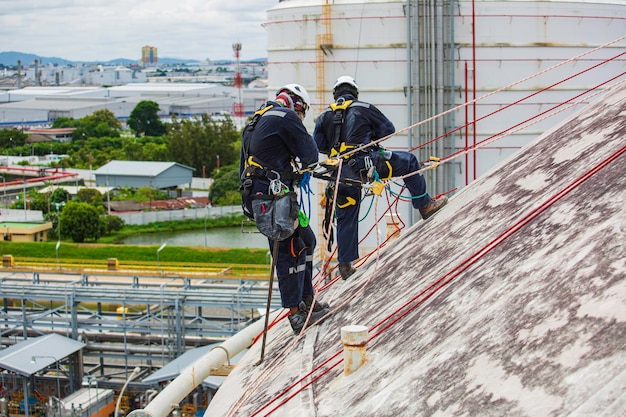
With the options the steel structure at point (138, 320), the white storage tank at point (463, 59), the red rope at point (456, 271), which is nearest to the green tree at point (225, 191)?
the steel structure at point (138, 320)

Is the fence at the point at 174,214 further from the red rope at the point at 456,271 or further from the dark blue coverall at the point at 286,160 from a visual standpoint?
the red rope at the point at 456,271

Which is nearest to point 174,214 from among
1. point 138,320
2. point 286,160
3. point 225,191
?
point 225,191

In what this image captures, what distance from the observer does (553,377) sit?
3674 millimetres

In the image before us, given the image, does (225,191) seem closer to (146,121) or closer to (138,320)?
(138,320)

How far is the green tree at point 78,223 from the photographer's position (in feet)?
162

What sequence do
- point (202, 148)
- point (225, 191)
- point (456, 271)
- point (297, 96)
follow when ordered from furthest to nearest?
point (202, 148) → point (225, 191) → point (297, 96) → point (456, 271)

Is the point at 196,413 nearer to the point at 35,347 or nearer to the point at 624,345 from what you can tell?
the point at 35,347

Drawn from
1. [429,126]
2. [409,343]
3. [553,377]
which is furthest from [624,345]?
[429,126]

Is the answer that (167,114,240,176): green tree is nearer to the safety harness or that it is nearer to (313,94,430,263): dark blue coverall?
(313,94,430,263): dark blue coverall

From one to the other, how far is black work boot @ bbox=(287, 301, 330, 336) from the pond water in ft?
134

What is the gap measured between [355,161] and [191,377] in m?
2.53

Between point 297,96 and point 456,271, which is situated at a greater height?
point 297,96

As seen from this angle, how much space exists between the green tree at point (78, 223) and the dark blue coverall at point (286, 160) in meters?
44.3

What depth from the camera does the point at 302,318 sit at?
273 inches
